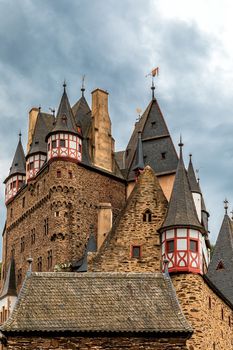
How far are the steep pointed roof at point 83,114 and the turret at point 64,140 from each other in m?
2.96

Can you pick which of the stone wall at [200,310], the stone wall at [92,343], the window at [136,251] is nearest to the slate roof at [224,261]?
the stone wall at [200,310]

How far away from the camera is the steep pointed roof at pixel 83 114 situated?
71.3 meters

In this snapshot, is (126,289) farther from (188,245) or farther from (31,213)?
(31,213)

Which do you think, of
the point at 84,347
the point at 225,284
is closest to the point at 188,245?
the point at 225,284

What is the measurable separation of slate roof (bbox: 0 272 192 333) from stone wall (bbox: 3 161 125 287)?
32102 millimetres

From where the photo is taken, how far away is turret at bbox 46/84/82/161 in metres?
66.9

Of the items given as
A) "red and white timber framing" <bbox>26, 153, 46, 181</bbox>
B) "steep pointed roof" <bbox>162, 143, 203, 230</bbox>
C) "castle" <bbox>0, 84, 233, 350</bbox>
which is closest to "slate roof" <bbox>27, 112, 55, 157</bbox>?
"castle" <bbox>0, 84, 233, 350</bbox>

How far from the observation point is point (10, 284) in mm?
71438

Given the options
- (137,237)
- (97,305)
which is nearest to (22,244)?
(137,237)

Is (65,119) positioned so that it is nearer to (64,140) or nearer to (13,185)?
(64,140)

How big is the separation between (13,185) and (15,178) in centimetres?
69

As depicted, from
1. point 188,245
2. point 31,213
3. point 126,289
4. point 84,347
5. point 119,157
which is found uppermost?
point 119,157

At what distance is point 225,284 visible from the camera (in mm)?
53312

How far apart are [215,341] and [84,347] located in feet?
58.0
